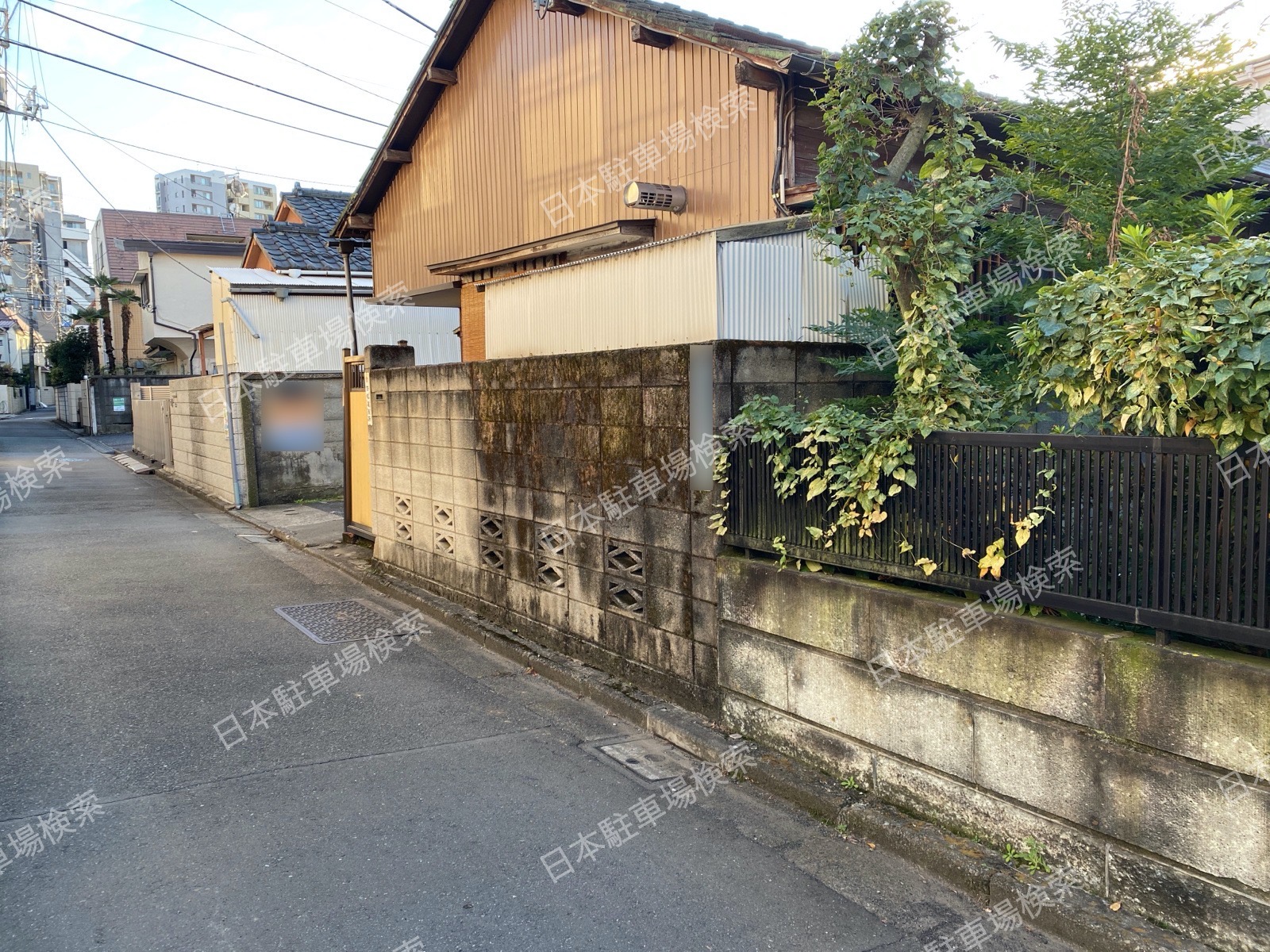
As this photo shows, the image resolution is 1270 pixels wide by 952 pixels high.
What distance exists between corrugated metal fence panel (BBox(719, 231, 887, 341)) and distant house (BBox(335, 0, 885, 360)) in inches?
0.5

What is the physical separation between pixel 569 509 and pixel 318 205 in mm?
21958

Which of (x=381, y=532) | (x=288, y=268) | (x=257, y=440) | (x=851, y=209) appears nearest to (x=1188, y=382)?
(x=851, y=209)

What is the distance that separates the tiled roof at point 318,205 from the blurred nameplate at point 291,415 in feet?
28.1

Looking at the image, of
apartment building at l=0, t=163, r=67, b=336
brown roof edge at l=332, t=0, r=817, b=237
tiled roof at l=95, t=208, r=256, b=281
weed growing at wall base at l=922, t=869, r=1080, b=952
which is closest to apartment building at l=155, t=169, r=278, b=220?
apartment building at l=0, t=163, r=67, b=336

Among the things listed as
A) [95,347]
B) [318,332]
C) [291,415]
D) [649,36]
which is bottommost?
[291,415]

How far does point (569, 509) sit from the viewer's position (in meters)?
7.11

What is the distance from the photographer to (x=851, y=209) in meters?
5.16

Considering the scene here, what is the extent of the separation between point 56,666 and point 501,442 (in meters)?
4.04

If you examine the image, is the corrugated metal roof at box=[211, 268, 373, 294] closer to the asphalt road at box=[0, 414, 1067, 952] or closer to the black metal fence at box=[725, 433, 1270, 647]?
the asphalt road at box=[0, 414, 1067, 952]

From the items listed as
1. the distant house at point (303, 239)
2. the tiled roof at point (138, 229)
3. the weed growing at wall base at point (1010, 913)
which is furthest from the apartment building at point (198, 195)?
the weed growing at wall base at point (1010, 913)

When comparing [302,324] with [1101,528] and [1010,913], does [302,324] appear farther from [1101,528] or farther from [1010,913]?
[1010,913]

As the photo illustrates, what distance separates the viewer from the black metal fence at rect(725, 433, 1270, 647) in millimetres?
3232

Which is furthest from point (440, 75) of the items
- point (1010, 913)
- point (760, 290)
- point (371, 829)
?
point (1010, 913)

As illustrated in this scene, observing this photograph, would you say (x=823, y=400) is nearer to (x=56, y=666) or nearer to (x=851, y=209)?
(x=851, y=209)
